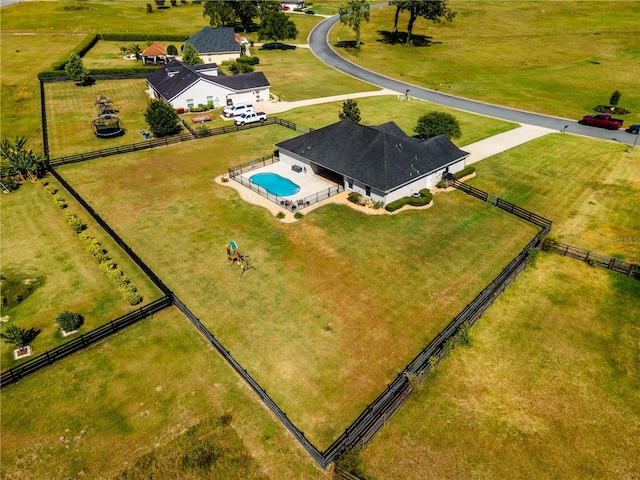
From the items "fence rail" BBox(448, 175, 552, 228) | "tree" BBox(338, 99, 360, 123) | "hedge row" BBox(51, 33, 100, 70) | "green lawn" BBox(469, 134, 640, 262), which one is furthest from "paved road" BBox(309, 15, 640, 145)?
"hedge row" BBox(51, 33, 100, 70)

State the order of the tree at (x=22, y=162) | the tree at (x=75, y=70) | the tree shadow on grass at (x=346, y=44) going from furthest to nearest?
the tree shadow on grass at (x=346, y=44), the tree at (x=75, y=70), the tree at (x=22, y=162)

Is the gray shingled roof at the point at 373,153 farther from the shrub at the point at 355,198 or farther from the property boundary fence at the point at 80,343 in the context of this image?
the property boundary fence at the point at 80,343

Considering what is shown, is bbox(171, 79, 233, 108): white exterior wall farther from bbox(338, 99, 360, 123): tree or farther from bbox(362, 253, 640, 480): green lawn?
bbox(362, 253, 640, 480): green lawn

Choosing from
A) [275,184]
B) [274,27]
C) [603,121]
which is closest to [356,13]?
[274,27]

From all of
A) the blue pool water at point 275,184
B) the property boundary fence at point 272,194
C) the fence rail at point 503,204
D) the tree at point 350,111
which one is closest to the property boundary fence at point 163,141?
the tree at point 350,111

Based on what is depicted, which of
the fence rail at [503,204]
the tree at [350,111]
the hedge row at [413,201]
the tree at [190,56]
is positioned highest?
the tree at [190,56]

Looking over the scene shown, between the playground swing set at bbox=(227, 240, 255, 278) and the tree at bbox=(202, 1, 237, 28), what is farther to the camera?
the tree at bbox=(202, 1, 237, 28)

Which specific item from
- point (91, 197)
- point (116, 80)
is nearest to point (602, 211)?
point (91, 197)

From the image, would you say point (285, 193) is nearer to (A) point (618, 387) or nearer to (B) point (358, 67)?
(A) point (618, 387)
